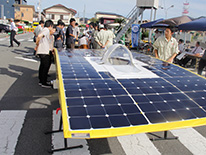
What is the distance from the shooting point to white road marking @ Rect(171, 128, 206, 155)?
Answer: 378 centimetres

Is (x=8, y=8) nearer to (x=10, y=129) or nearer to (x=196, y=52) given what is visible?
(x=196, y=52)

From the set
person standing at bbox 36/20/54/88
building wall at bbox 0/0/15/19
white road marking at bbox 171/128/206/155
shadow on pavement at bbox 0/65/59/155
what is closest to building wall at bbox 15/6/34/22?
building wall at bbox 0/0/15/19

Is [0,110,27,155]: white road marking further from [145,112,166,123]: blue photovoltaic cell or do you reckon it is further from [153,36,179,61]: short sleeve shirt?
[153,36,179,61]: short sleeve shirt

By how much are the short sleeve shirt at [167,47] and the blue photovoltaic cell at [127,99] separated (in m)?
2.43

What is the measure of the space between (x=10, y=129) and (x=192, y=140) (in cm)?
354

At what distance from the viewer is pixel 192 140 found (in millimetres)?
4145

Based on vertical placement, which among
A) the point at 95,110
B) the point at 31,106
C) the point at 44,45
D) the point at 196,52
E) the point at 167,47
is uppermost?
the point at 167,47

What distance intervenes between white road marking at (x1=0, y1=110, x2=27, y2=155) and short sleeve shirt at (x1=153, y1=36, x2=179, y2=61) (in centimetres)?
430

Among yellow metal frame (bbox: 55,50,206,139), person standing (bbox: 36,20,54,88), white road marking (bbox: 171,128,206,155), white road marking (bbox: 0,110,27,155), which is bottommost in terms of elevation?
white road marking (bbox: 171,128,206,155)

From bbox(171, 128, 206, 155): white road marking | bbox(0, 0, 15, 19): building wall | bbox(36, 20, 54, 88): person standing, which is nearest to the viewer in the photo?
bbox(171, 128, 206, 155): white road marking

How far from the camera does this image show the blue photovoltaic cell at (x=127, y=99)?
2641 mm

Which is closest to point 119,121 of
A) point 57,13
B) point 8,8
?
point 8,8

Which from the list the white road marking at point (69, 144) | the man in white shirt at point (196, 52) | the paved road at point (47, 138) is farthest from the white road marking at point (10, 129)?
the man in white shirt at point (196, 52)

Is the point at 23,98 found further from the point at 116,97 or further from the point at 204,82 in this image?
the point at 204,82
